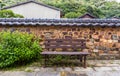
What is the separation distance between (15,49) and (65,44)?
64.9 inches

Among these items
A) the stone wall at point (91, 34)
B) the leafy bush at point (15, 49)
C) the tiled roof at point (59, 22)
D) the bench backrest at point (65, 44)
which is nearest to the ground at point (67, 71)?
the leafy bush at point (15, 49)

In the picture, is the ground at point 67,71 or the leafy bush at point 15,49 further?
the leafy bush at point 15,49

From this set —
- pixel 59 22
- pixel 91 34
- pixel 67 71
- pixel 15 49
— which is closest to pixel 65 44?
pixel 59 22

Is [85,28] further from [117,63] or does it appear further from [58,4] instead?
[58,4]

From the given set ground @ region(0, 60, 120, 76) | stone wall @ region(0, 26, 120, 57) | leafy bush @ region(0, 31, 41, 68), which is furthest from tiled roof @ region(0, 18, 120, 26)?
ground @ region(0, 60, 120, 76)

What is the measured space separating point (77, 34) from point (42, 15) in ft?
83.3

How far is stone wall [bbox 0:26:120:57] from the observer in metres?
7.33

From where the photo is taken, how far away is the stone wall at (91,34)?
7332mm

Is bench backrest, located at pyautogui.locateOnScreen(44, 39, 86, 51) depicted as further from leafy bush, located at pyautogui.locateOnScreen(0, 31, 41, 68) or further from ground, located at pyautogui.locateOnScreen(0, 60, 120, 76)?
ground, located at pyautogui.locateOnScreen(0, 60, 120, 76)

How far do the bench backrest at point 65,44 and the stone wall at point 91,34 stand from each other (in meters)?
0.42

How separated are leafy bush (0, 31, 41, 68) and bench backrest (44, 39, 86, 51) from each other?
1.46 feet

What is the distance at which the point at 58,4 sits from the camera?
46156mm

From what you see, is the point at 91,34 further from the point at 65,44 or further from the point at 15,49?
the point at 15,49

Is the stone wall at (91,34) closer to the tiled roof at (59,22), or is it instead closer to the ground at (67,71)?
the tiled roof at (59,22)
